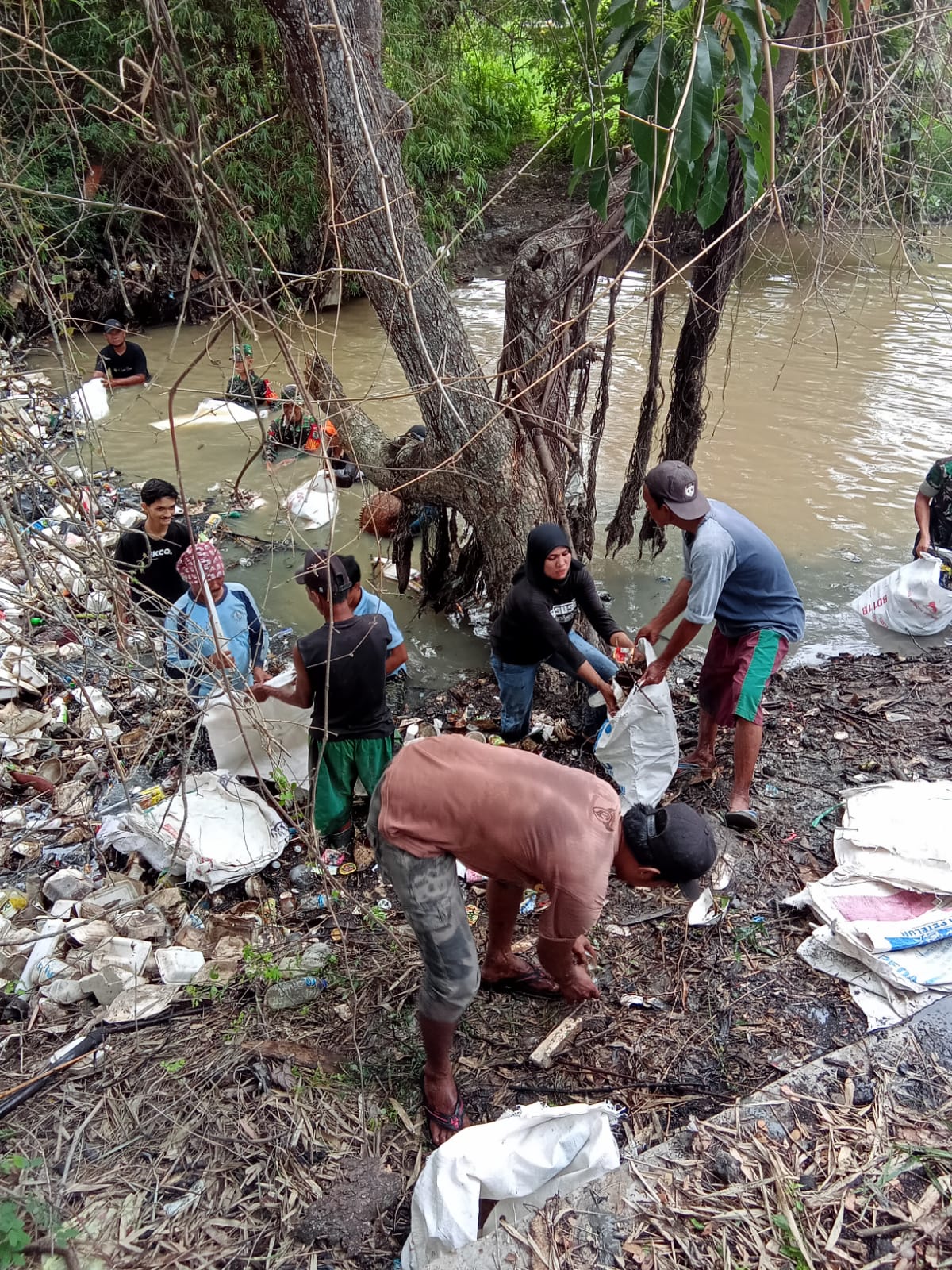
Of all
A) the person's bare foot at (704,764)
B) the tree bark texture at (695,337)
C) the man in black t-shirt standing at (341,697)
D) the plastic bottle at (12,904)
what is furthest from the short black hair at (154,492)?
the person's bare foot at (704,764)

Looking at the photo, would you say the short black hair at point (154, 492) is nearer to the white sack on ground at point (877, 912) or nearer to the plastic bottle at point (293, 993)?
the plastic bottle at point (293, 993)

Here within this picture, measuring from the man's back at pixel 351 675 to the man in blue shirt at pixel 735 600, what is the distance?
1.22 metres

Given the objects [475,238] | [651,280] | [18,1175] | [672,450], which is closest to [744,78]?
[651,280]

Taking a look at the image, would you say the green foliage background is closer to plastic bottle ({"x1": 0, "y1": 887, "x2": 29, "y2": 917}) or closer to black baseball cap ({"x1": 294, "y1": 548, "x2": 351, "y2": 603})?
black baseball cap ({"x1": 294, "y1": 548, "x2": 351, "y2": 603})

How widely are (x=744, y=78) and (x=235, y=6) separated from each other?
9033mm

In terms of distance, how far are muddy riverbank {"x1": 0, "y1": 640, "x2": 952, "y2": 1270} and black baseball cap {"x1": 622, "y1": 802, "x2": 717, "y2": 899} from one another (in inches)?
33.6

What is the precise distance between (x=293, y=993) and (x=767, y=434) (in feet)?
24.4

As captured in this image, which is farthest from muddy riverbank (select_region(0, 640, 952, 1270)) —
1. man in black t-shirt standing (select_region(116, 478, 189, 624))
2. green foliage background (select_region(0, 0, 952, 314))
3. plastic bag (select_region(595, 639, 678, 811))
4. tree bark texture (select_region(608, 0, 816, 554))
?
tree bark texture (select_region(608, 0, 816, 554))

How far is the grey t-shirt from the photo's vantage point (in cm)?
358

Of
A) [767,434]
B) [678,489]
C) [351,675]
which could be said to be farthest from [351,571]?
[767,434]

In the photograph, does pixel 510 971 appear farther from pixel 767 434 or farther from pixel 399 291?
pixel 767 434

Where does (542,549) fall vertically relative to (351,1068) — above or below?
above

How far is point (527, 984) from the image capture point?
2.99 m

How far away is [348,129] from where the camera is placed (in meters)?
3.82
